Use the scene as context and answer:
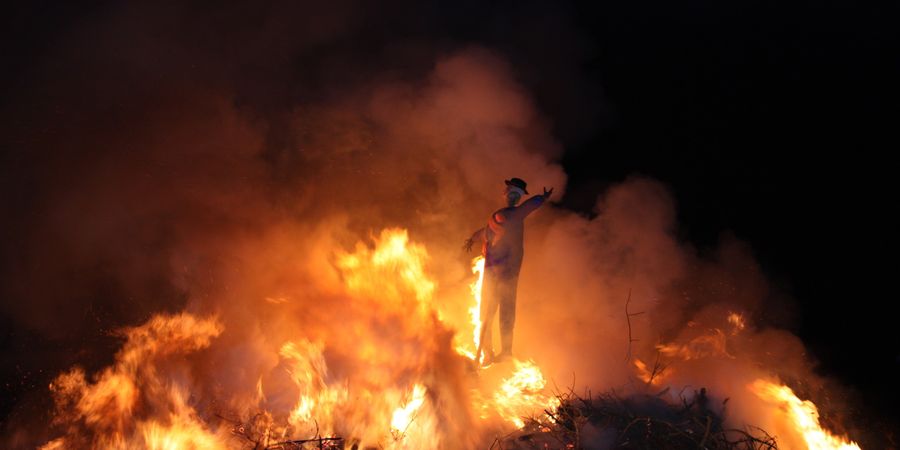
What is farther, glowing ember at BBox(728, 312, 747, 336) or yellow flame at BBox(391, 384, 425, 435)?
glowing ember at BBox(728, 312, 747, 336)

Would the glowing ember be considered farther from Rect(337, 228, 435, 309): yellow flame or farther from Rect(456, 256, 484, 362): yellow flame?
Rect(337, 228, 435, 309): yellow flame

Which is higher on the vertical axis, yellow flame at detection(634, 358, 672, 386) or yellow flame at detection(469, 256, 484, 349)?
yellow flame at detection(469, 256, 484, 349)

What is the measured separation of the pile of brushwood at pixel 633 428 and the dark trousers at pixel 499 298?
125 cm

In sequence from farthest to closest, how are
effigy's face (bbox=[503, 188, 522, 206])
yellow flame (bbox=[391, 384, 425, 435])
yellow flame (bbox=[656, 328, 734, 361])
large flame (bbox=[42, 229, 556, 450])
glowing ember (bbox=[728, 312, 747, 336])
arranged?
glowing ember (bbox=[728, 312, 747, 336]) < yellow flame (bbox=[656, 328, 734, 361]) < effigy's face (bbox=[503, 188, 522, 206]) < yellow flame (bbox=[391, 384, 425, 435]) < large flame (bbox=[42, 229, 556, 450])

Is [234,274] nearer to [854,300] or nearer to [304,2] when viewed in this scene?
[304,2]

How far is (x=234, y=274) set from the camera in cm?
566

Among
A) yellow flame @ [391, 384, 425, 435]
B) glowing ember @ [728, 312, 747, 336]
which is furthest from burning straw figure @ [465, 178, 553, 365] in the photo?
glowing ember @ [728, 312, 747, 336]

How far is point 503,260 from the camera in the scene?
573 cm

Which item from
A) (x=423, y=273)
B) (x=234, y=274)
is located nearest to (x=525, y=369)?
(x=423, y=273)

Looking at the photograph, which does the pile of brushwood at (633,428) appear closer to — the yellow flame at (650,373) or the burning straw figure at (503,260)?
the yellow flame at (650,373)

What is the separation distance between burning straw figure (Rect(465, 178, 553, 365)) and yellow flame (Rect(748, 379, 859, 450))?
2.84 m

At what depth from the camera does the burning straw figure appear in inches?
220

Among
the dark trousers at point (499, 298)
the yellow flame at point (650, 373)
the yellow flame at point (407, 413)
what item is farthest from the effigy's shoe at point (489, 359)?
the yellow flame at point (650, 373)

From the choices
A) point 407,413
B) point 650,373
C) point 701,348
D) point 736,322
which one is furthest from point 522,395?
point 736,322
